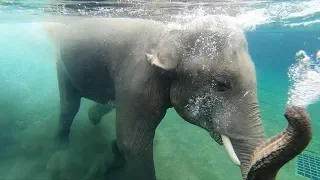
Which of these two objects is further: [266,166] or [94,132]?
[94,132]

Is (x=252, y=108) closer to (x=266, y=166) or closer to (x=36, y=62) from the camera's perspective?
(x=266, y=166)

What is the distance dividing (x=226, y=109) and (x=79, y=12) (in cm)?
772

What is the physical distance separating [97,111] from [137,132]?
149 inches

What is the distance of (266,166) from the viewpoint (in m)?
2.33

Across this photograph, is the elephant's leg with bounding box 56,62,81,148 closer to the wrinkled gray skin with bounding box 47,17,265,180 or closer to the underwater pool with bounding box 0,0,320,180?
the underwater pool with bounding box 0,0,320,180

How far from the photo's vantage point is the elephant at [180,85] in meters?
3.37

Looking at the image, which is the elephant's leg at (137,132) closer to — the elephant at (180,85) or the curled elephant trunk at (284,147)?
the elephant at (180,85)

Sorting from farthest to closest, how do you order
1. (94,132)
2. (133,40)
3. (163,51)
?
(94,132) < (133,40) < (163,51)

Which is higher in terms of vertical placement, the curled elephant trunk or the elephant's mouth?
the curled elephant trunk

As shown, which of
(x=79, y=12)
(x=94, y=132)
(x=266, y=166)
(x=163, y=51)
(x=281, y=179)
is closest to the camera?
(x=266, y=166)

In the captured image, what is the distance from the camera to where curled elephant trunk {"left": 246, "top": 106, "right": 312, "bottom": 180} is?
2064mm

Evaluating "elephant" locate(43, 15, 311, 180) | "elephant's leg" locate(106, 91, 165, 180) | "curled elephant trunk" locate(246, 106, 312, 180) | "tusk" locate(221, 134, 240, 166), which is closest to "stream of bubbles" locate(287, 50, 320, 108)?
"curled elephant trunk" locate(246, 106, 312, 180)

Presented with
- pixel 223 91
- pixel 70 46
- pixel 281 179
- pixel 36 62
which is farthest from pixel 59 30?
pixel 36 62

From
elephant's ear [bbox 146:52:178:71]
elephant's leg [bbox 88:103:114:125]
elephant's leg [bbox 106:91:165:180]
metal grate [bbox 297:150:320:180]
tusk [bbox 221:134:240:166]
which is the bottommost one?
metal grate [bbox 297:150:320:180]
